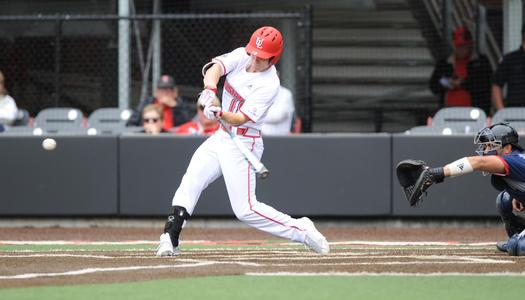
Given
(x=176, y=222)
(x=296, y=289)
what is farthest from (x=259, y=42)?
(x=296, y=289)

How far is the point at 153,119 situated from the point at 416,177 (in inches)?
208

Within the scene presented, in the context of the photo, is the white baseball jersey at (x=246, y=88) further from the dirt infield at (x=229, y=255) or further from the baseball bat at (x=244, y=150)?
the dirt infield at (x=229, y=255)

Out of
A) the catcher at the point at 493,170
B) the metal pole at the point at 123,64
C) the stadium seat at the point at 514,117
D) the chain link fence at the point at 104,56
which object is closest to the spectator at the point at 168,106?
the metal pole at the point at 123,64

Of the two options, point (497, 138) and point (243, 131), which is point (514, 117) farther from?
point (243, 131)

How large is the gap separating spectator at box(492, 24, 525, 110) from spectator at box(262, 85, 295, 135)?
8.20 ft

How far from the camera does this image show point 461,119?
12.9 metres

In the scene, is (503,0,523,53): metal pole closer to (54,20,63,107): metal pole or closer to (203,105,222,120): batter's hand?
(54,20,63,107): metal pole

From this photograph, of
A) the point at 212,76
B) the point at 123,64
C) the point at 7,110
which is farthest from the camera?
the point at 123,64

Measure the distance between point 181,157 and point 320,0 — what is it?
4984 mm

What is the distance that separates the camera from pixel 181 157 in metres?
12.5

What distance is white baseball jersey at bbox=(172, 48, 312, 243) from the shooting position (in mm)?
8195

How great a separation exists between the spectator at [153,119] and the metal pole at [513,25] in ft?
15.8

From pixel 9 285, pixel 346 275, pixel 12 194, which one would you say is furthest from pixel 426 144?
pixel 9 285

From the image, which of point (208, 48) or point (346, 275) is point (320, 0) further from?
point (346, 275)
